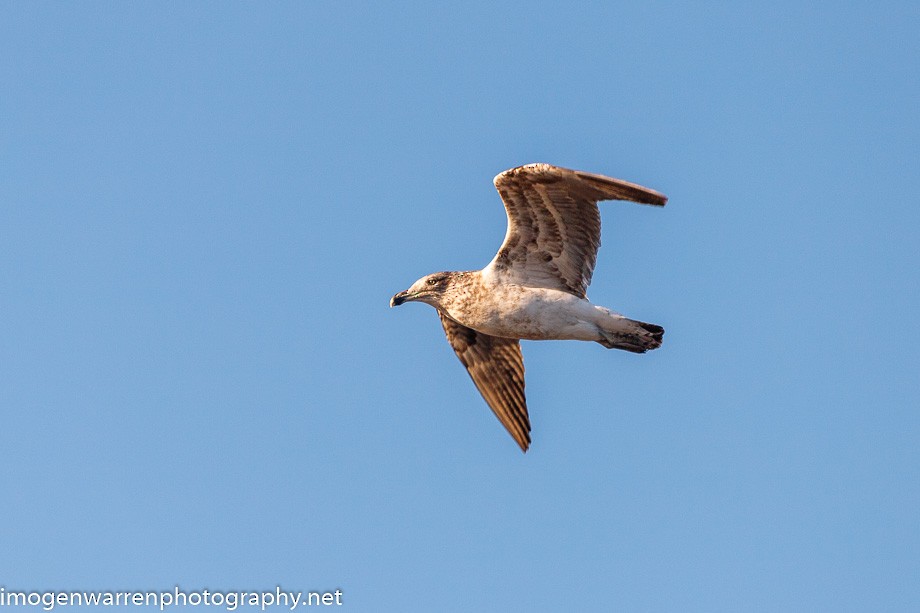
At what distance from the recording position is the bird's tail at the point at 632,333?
18.1 metres

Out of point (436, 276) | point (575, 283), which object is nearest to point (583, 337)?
point (575, 283)

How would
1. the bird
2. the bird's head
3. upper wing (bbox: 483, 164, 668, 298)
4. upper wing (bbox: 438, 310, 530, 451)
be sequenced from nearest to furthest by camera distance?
upper wing (bbox: 483, 164, 668, 298) < the bird < the bird's head < upper wing (bbox: 438, 310, 530, 451)

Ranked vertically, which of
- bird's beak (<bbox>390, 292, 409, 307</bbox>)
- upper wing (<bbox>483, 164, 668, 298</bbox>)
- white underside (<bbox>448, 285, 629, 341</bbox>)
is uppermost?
bird's beak (<bbox>390, 292, 409, 307</bbox>)

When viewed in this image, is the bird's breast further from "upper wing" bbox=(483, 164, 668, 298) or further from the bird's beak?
the bird's beak

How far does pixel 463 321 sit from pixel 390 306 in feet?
4.33

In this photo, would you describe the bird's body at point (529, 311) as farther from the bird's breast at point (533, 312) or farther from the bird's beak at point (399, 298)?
the bird's beak at point (399, 298)

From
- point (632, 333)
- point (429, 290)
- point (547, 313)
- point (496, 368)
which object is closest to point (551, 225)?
point (547, 313)

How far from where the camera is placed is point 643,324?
1811cm

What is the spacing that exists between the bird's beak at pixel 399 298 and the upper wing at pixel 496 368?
1425mm

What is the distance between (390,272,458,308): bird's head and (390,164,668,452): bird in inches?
0.5

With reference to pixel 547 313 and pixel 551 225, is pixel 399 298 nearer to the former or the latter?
pixel 547 313

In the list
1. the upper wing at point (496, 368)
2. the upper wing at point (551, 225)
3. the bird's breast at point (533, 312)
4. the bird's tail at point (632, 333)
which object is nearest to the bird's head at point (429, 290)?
the bird's breast at point (533, 312)

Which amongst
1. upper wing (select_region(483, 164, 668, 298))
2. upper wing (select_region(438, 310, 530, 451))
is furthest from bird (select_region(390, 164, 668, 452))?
upper wing (select_region(438, 310, 530, 451))

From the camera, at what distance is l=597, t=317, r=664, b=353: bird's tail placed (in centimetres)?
1808
